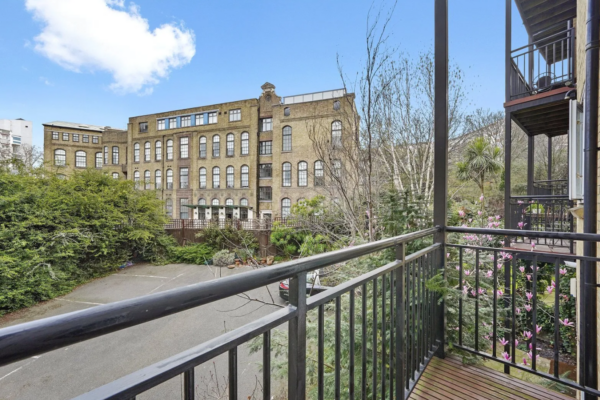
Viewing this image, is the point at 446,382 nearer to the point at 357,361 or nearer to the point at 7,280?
the point at 357,361

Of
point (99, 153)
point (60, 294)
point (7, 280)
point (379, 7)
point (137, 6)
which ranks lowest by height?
point (60, 294)

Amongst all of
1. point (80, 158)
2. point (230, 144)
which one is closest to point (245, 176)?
point (230, 144)

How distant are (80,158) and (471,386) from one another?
3404cm

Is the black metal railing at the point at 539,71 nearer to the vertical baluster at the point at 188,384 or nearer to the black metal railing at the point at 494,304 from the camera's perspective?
the black metal railing at the point at 494,304

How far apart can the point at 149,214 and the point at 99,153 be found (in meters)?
19.1

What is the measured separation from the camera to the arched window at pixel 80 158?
27.0 meters

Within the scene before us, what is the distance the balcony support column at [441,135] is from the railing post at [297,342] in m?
1.58

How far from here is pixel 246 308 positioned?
24.6 ft

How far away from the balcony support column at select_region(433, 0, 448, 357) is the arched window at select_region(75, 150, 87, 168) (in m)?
33.2

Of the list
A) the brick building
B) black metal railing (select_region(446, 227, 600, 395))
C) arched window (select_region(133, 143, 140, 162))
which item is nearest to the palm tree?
black metal railing (select_region(446, 227, 600, 395))

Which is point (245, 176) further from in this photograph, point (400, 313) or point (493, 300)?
point (400, 313)

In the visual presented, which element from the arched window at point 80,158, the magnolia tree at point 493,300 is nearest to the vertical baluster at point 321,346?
the magnolia tree at point 493,300

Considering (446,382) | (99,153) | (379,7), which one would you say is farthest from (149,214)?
(99,153)

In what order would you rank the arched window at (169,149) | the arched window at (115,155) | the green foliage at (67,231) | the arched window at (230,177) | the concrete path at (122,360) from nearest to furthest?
1. the concrete path at (122,360)
2. the green foliage at (67,231)
3. the arched window at (230,177)
4. the arched window at (169,149)
5. the arched window at (115,155)
